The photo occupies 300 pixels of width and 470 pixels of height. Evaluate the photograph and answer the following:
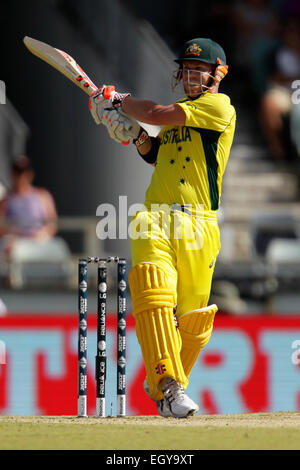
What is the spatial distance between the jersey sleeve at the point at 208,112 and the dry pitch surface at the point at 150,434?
1359 mm

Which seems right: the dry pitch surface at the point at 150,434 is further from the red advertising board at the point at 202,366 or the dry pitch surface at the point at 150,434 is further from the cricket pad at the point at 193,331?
the red advertising board at the point at 202,366

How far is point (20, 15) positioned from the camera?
11836 mm

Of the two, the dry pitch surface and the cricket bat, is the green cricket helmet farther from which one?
the dry pitch surface

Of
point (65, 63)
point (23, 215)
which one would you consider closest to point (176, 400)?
point (65, 63)

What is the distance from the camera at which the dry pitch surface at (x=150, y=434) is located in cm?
436

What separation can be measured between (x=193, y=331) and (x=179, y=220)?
542mm

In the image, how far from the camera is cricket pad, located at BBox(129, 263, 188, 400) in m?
5.02

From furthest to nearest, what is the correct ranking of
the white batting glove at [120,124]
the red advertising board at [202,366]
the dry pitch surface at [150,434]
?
the red advertising board at [202,366], the white batting glove at [120,124], the dry pitch surface at [150,434]

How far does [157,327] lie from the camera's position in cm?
504

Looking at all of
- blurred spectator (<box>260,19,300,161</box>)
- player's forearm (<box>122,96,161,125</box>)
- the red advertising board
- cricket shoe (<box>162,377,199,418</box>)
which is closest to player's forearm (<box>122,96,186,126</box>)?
player's forearm (<box>122,96,161,125</box>)

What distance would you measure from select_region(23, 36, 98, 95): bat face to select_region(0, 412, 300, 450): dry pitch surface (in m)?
1.66

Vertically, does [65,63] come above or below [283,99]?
below

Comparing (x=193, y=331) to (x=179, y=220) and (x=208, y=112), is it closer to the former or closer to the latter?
(x=179, y=220)

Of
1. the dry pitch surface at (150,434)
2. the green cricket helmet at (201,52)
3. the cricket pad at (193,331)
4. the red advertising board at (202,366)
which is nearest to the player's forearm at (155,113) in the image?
the green cricket helmet at (201,52)
